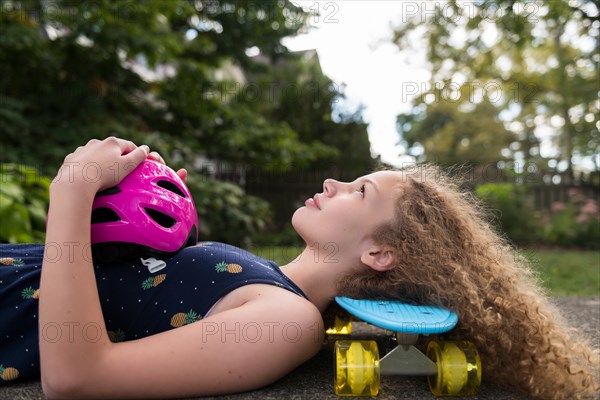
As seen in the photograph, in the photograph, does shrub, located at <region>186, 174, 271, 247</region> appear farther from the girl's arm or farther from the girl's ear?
the girl's arm

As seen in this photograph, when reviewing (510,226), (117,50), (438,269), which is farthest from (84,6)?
(510,226)

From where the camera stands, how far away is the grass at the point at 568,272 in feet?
17.4

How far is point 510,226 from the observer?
36.3ft

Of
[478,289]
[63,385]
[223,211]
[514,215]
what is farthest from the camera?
[514,215]

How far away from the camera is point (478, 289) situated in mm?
2117

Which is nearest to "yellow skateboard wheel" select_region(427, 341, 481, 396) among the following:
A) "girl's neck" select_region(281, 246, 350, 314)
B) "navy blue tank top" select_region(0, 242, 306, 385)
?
"girl's neck" select_region(281, 246, 350, 314)

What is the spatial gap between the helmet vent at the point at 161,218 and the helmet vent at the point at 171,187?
0.14 m

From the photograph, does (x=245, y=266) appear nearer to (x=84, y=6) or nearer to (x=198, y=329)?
(x=198, y=329)

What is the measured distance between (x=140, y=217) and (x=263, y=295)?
535 mm

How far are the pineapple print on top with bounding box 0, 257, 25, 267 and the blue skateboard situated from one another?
1.32m

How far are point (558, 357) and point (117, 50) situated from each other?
7.64 m

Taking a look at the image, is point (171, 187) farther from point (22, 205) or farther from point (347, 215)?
point (22, 205)

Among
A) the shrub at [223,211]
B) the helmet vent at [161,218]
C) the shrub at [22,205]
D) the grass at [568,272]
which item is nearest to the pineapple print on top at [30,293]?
the helmet vent at [161,218]

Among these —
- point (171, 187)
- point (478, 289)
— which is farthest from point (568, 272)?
point (171, 187)
